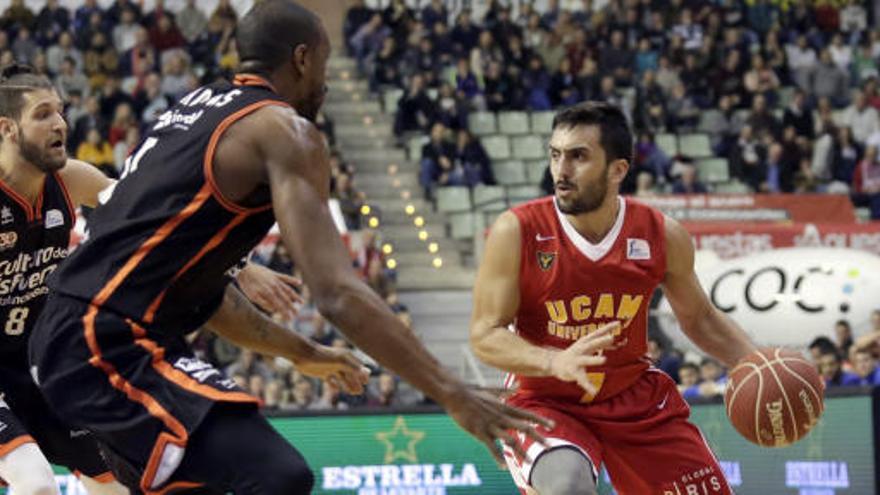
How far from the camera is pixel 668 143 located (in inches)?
898

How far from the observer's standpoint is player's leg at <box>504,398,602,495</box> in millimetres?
6398

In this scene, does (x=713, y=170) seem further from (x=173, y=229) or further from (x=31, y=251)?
(x=173, y=229)

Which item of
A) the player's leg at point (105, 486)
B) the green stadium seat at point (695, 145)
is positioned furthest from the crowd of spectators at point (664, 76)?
the player's leg at point (105, 486)

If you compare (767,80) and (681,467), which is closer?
(681,467)

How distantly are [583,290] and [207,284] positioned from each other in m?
2.49

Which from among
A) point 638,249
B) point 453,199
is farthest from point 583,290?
point 453,199

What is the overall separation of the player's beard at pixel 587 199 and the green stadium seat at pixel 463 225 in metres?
13.4

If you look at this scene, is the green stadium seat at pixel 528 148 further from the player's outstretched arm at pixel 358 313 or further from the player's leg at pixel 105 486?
the player's outstretched arm at pixel 358 313

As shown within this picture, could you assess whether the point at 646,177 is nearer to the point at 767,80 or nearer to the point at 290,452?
the point at 767,80

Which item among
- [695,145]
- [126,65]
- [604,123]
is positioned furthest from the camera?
[695,145]

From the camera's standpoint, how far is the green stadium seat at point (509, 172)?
21.8 m

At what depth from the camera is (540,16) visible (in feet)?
81.9

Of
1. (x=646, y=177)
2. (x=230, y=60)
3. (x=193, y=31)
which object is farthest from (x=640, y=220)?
(x=193, y=31)

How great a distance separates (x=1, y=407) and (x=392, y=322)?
10.4 feet
